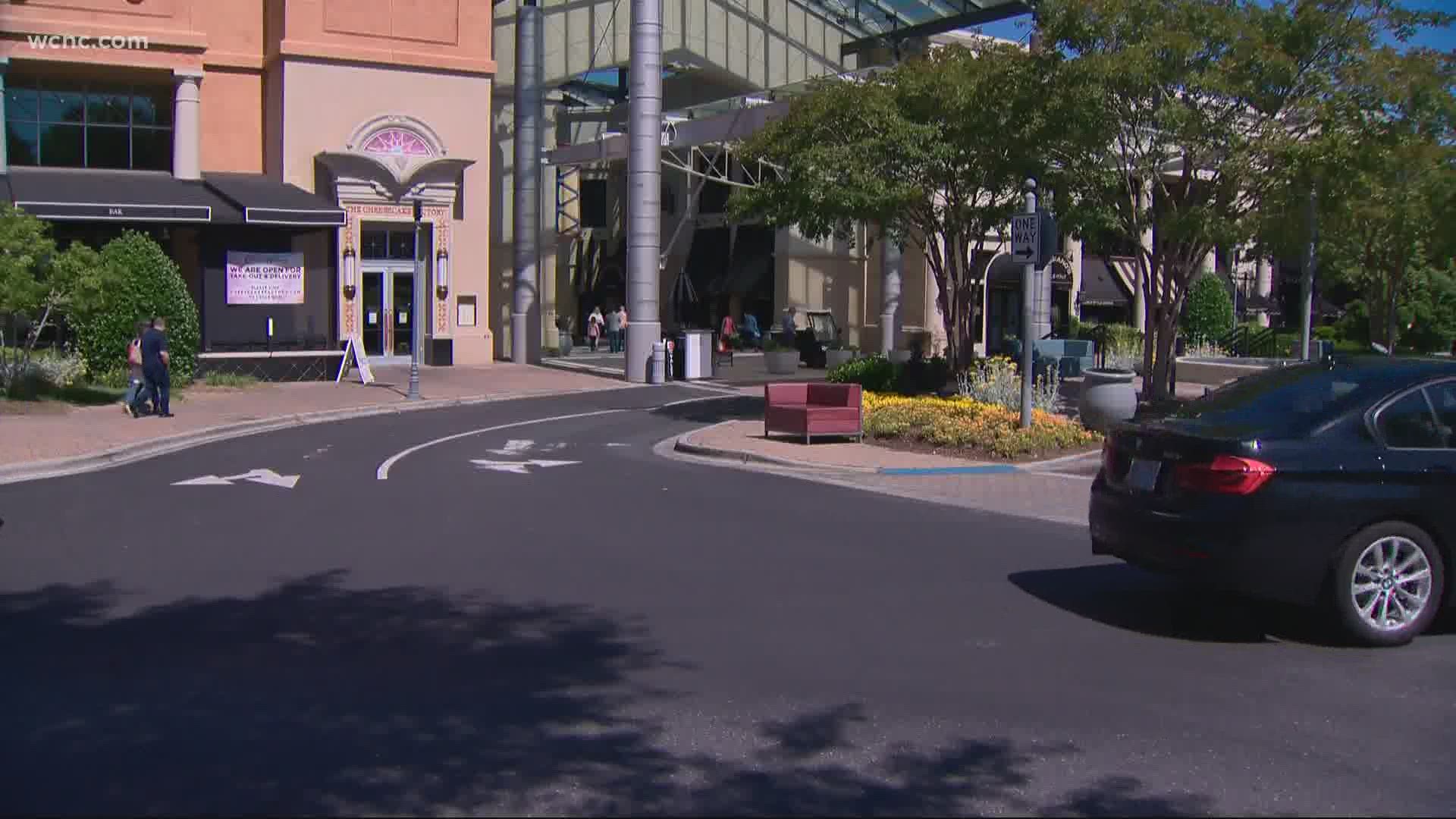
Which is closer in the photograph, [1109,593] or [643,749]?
[643,749]

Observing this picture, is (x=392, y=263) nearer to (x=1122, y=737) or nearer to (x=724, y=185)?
(x=724, y=185)

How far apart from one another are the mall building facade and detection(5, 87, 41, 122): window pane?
0.04m

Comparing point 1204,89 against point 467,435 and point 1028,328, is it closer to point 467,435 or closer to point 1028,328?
Answer: point 1028,328

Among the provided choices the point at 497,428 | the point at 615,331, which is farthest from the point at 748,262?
the point at 497,428

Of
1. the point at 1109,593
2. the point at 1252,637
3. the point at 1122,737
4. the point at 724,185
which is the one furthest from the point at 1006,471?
the point at 724,185

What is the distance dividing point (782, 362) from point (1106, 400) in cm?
1775

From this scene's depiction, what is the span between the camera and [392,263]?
113 ft

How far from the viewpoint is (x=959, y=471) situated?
16.5 metres

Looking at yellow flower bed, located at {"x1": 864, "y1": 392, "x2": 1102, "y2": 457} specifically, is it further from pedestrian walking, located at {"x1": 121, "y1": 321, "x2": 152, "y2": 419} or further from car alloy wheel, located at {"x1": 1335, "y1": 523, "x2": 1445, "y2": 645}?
pedestrian walking, located at {"x1": 121, "y1": 321, "x2": 152, "y2": 419}

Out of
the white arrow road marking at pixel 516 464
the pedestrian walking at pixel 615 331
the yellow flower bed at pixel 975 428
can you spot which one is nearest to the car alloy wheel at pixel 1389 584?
the yellow flower bed at pixel 975 428

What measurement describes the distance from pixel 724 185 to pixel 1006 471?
36.6m

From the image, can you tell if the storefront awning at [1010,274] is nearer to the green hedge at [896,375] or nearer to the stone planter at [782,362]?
the stone planter at [782,362]

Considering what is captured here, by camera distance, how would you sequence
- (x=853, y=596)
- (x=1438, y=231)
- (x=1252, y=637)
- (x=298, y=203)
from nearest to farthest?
(x=1252, y=637)
(x=853, y=596)
(x=1438, y=231)
(x=298, y=203)

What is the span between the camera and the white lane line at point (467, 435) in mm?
16453
